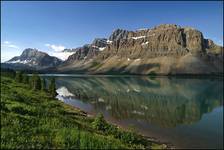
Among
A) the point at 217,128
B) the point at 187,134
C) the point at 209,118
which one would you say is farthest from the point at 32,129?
the point at 209,118

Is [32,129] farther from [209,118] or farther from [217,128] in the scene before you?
[209,118]

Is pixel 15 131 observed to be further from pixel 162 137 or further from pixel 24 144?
pixel 162 137


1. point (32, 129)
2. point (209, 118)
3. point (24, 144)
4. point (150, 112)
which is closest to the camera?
point (24, 144)

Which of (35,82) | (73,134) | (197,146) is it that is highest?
(35,82)

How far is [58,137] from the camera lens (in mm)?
20266

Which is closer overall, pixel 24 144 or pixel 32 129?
pixel 24 144

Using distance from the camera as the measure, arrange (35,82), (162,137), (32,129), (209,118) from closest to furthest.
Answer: (32,129)
(162,137)
(209,118)
(35,82)

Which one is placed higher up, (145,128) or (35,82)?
(35,82)

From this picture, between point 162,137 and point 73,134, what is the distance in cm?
2498

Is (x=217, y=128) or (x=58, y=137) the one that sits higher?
(x=58, y=137)

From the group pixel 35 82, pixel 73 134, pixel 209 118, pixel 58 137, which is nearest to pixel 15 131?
pixel 58 137

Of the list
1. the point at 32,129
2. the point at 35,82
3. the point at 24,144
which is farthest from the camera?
the point at 35,82

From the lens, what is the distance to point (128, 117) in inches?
2485

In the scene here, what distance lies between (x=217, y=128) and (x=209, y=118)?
12333 millimetres
